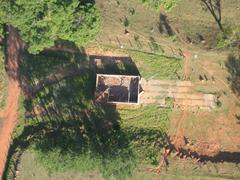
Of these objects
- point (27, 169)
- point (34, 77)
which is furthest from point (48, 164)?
point (34, 77)

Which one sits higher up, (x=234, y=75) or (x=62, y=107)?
(x=234, y=75)

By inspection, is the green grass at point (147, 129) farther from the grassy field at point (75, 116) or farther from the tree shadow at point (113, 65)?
the tree shadow at point (113, 65)

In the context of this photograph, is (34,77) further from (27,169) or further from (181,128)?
(181,128)

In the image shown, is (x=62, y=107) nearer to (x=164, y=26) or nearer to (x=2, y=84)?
(x=2, y=84)

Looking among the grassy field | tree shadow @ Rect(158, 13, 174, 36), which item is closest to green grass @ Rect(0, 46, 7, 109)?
the grassy field

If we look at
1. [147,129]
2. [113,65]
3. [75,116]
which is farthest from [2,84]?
[147,129]

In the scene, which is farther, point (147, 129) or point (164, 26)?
point (164, 26)
